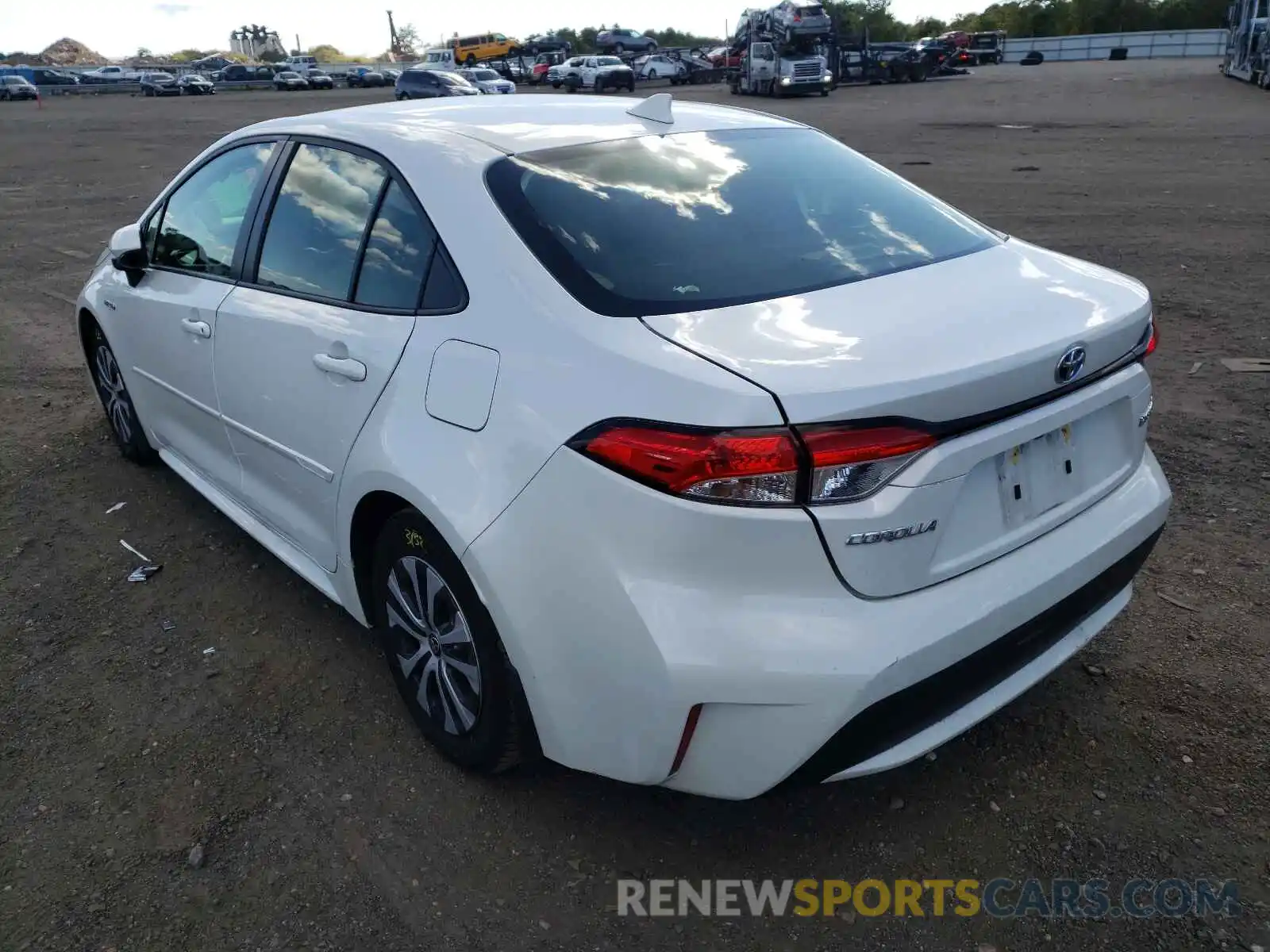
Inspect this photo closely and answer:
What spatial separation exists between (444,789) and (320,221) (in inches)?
69.9

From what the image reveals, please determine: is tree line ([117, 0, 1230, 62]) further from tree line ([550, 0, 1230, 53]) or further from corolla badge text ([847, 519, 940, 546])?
corolla badge text ([847, 519, 940, 546])

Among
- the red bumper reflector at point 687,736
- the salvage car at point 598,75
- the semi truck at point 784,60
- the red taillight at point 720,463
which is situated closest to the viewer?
the red taillight at point 720,463

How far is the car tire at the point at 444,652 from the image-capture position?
247cm

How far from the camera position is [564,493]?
212cm

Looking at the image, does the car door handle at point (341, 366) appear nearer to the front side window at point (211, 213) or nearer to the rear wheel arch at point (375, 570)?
the rear wheel arch at point (375, 570)

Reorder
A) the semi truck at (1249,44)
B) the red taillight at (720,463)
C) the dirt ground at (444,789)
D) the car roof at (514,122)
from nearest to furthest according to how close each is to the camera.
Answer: the red taillight at (720,463), the dirt ground at (444,789), the car roof at (514,122), the semi truck at (1249,44)

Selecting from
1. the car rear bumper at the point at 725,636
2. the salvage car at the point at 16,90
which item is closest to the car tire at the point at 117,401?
the car rear bumper at the point at 725,636

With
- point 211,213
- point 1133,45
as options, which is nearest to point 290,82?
point 1133,45

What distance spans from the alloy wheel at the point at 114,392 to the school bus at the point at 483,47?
6310cm

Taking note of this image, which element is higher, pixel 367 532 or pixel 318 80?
pixel 318 80

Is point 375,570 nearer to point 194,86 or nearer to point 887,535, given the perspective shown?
point 887,535

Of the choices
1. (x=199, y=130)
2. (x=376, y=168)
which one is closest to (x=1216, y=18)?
(x=199, y=130)

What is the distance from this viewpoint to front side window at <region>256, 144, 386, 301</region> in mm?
2947

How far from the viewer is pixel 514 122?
3033mm
